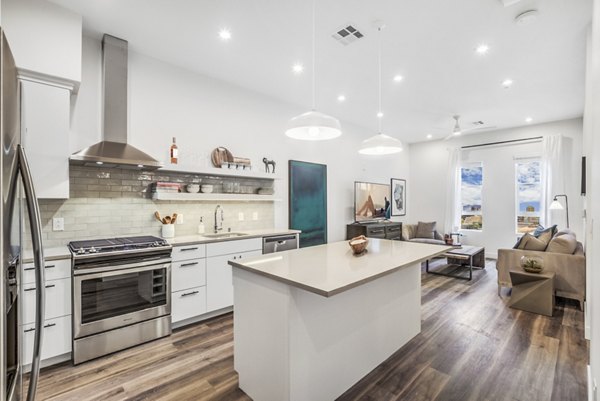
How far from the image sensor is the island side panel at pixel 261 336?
1.72 metres

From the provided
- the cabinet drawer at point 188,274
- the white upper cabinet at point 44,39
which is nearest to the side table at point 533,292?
the cabinet drawer at point 188,274

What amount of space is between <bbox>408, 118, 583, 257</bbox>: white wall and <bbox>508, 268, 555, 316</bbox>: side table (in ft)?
10.2

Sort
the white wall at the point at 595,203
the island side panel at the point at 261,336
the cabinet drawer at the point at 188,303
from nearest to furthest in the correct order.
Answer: the white wall at the point at 595,203 < the island side panel at the point at 261,336 < the cabinet drawer at the point at 188,303

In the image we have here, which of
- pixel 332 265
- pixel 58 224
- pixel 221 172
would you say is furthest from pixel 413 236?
pixel 58 224

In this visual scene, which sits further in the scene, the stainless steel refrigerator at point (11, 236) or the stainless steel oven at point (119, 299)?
the stainless steel oven at point (119, 299)

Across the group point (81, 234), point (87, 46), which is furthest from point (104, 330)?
point (87, 46)

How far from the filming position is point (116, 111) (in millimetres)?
2984

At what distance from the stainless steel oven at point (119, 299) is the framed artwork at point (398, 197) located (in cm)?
595

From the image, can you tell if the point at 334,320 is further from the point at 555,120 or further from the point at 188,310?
the point at 555,120

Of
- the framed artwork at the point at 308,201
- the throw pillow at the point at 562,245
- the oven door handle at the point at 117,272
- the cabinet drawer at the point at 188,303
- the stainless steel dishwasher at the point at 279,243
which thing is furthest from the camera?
the framed artwork at the point at 308,201

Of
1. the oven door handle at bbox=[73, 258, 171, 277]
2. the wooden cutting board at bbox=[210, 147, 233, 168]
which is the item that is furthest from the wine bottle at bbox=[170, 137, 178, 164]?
the oven door handle at bbox=[73, 258, 171, 277]

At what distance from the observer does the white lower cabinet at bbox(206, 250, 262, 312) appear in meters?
3.18

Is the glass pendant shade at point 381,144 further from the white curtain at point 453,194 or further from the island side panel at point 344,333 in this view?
the white curtain at point 453,194

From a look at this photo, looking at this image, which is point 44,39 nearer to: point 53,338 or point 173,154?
point 173,154
